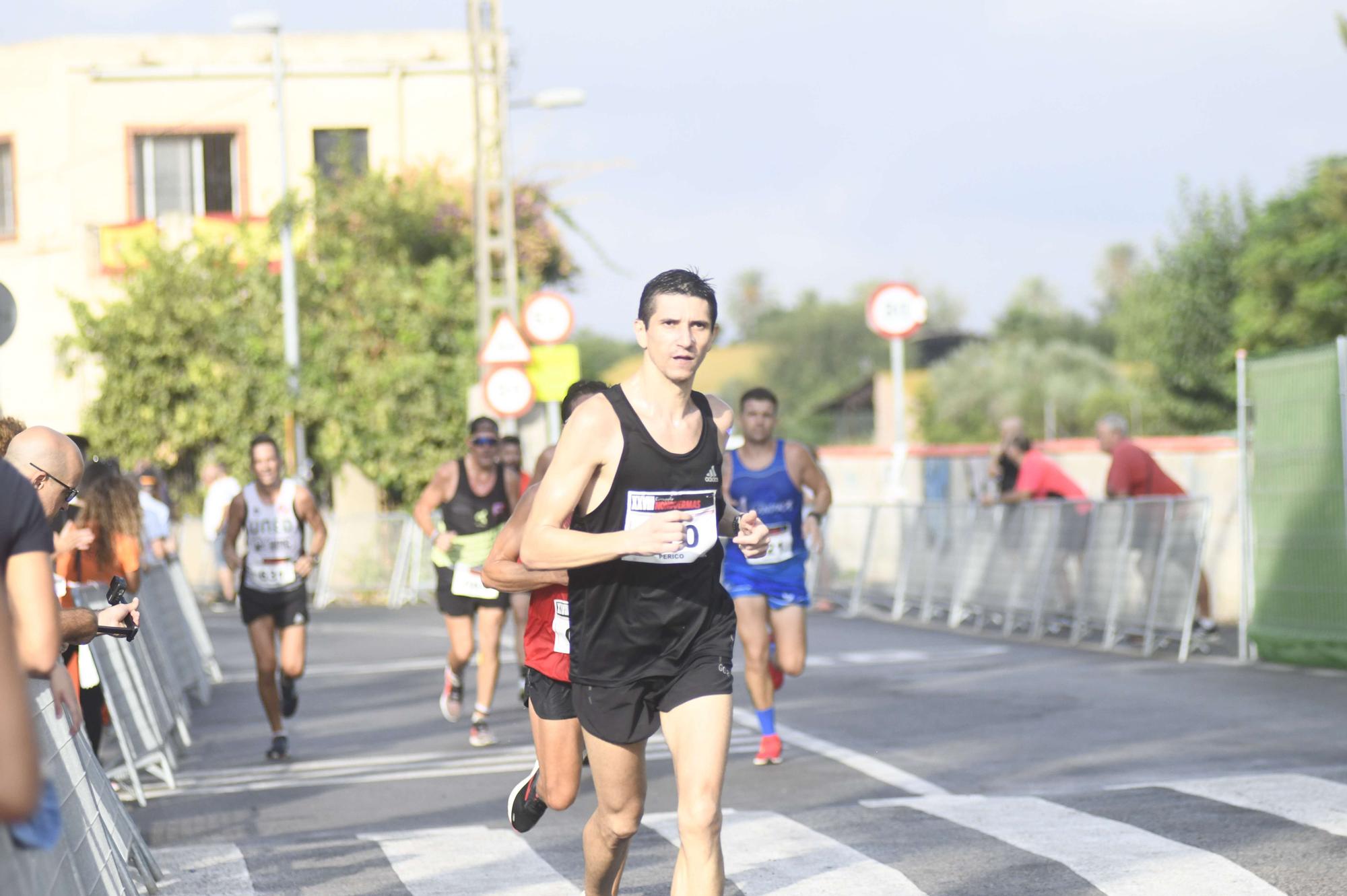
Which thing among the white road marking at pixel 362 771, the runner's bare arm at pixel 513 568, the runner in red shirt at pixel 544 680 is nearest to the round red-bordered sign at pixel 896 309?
the white road marking at pixel 362 771

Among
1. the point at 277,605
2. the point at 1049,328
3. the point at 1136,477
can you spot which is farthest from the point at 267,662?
the point at 1049,328

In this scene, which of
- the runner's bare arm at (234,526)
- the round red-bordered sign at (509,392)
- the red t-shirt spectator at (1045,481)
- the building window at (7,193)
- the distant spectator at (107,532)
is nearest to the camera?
the distant spectator at (107,532)

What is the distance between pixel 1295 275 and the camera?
115ft

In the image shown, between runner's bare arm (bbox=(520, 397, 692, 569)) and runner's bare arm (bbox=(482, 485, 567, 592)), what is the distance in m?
1.34

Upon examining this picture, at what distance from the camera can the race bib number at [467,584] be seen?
1209 centimetres

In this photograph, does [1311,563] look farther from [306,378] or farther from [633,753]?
[306,378]

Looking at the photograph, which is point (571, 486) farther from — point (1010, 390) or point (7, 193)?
point (1010, 390)

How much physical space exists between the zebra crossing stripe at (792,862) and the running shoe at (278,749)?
12.9 feet

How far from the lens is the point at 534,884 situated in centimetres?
695

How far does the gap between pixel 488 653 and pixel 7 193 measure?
25.3 m

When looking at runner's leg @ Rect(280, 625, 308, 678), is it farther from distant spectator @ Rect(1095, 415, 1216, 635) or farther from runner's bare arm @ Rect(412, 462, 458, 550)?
distant spectator @ Rect(1095, 415, 1216, 635)

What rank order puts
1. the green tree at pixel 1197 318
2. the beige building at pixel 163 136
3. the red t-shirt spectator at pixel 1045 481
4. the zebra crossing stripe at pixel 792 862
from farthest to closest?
the green tree at pixel 1197 318, the beige building at pixel 163 136, the red t-shirt spectator at pixel 1045 481, the zebra crossing stripe at pixel 792 862

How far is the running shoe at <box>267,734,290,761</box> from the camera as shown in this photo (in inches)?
454

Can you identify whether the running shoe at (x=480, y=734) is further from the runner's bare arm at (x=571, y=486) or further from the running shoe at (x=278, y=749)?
the runner's bare arm at (x=571, y=486)
